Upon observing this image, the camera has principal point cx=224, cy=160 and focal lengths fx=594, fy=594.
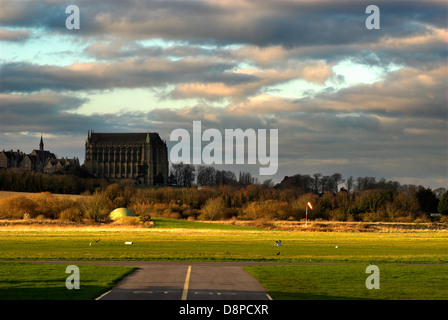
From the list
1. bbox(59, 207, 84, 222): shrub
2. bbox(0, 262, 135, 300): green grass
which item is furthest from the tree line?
bbox(0, 262, 135, 300): green grass

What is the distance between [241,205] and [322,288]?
126809 mm

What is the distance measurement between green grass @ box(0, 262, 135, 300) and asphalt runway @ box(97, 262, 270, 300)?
869 mm

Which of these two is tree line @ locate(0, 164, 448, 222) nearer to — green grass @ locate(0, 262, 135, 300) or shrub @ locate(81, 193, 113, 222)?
shrub @ locate(81, 193, 113, 222)

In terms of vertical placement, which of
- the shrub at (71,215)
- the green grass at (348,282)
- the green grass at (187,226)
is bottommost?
the green grass at (187,226)

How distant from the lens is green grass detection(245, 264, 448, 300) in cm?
2516

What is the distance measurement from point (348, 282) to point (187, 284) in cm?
818

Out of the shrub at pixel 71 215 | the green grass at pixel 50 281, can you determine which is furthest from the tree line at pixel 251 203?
the green grass at pixel 50 281

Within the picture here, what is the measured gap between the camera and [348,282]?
2962 centimetres

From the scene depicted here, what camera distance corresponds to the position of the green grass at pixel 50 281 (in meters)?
24.5

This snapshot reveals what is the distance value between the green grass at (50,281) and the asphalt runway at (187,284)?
87 centimetres

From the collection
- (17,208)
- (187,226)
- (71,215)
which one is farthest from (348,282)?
(17,208)

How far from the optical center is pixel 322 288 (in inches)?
1076

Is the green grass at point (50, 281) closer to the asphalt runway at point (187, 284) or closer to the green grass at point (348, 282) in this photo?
the asphalt runway at point (187, 284)
